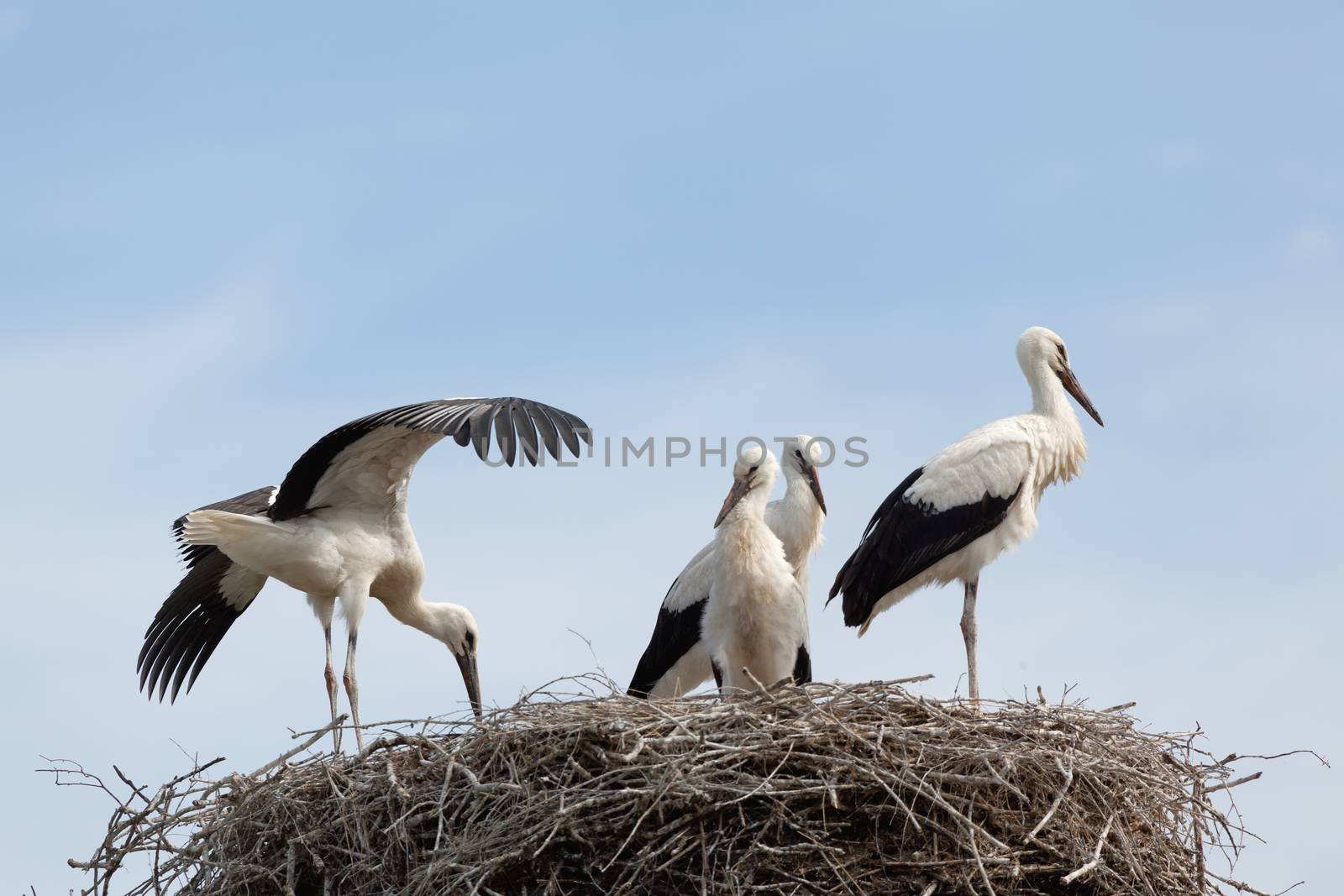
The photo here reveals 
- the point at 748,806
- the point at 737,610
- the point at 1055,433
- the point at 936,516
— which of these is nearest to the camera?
the point at 748,806

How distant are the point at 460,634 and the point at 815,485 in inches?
74.3

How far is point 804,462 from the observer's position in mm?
8758

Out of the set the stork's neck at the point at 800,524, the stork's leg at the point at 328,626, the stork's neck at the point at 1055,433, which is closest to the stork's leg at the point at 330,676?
the stork's leg at the point at 328,626

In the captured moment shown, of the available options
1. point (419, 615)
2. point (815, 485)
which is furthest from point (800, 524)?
point (419, 615)

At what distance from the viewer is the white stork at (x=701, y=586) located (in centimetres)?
784

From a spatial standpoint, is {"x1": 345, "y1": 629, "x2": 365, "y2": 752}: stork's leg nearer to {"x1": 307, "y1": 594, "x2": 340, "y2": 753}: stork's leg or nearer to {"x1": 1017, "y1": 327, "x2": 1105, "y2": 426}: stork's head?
{"x1": 307, "y1": 594, "x2": 340, "y2": 753}: stork's leg

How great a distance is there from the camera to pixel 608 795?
5.54 meters

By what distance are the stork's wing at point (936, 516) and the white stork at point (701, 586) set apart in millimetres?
306

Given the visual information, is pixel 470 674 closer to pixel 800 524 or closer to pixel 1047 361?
pixel 800 524

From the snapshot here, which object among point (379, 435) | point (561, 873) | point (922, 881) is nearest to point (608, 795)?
point (561, 873)

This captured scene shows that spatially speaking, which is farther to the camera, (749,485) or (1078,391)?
(1078,391)

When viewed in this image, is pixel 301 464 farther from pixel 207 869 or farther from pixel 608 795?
pixel 608 795

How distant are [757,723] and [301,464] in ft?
9.48

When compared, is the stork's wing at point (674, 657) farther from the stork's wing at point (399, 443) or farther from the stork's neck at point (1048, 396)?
the stork's neck at point (1048, 396)
